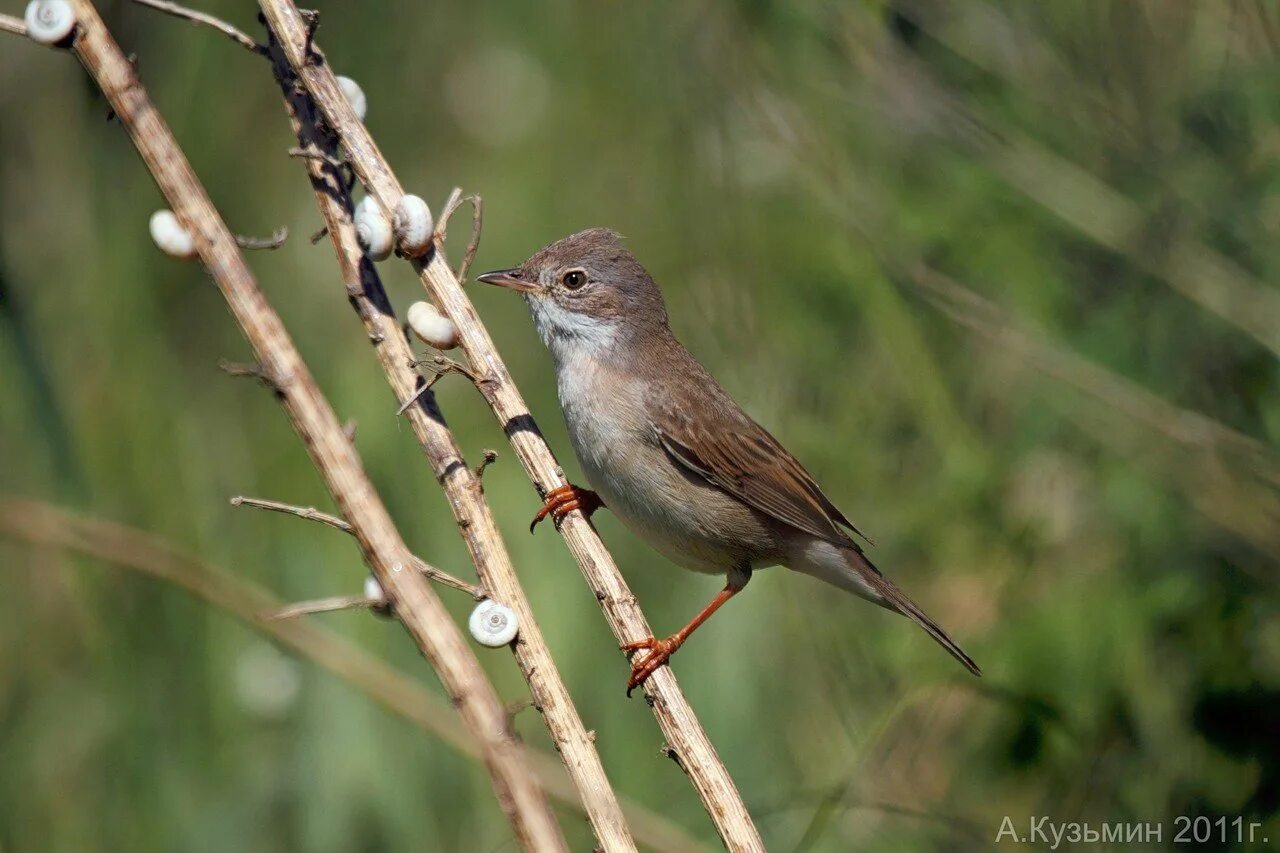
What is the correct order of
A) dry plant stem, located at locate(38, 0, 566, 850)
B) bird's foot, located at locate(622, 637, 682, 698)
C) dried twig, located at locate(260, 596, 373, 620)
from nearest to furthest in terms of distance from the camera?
dry plant stem, located at locate(38, 0, 566, 850) < dried twig, located at locate(260, 596, 373, 620) < bird's foot, located at locate(622, 637, 682, 698)

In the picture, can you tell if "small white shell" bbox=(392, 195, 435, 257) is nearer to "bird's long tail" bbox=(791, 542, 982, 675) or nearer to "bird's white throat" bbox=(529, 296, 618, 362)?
"bird's white throat" bbox=(529, 296, 618, 362)

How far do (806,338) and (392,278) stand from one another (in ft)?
6.64

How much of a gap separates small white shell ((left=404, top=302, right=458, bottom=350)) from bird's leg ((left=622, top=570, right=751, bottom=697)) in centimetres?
73

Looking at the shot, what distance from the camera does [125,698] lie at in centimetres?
356

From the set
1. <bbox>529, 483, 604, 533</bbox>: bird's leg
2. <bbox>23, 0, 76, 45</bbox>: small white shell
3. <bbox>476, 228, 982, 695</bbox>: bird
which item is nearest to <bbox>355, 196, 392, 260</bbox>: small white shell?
<bbox>23, 0, 76, 45</bbox>: small white shell

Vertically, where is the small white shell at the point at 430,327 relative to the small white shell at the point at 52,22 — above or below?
below

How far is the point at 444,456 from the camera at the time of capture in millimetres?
2463

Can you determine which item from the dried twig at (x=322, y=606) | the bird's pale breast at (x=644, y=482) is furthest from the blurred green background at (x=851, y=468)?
the dried twig at (x=322, y=606)

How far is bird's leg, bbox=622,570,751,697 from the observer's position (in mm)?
2723

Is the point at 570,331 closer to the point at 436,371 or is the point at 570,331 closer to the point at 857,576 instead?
the point at 857,576

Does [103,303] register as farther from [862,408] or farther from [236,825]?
[862,408]

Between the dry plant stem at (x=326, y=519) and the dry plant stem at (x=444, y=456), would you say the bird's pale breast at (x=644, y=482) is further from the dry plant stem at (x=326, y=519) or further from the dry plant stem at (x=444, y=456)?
the dry plant stem at (x=326, y=519)

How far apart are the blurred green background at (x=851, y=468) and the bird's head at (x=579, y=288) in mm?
356

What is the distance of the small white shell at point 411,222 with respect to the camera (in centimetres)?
248
